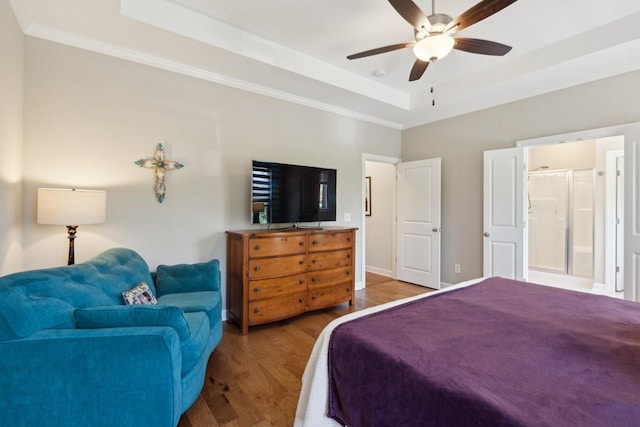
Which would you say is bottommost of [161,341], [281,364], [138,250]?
[281,364]

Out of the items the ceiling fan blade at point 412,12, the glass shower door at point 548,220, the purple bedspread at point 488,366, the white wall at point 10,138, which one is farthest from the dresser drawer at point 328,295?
the glass shower door at point 548,220

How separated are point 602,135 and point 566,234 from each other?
2492 mm

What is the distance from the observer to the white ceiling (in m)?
2.39

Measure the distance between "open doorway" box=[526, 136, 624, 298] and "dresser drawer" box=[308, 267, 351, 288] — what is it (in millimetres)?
2611

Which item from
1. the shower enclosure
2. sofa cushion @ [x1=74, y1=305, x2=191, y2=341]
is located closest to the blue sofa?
sofa cushion @ [x1=74, y1=305, x2=191, y2=341]

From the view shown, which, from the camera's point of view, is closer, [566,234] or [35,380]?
[35,380]

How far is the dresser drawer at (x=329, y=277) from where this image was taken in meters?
3.44

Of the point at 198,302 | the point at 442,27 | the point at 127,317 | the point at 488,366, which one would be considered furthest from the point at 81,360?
the point at 442,27

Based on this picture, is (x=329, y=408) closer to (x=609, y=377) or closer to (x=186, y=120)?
(x=609, y=377)

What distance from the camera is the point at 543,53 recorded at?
3047 mm

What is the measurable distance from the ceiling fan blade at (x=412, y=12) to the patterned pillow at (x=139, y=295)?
254cm

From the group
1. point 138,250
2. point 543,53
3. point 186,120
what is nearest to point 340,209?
point 186,120

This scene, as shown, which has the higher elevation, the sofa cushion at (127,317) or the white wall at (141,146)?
the white wall at (141,146)

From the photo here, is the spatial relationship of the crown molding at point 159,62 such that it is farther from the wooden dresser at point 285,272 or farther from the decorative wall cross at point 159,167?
the wooden dresser at point 285,272
